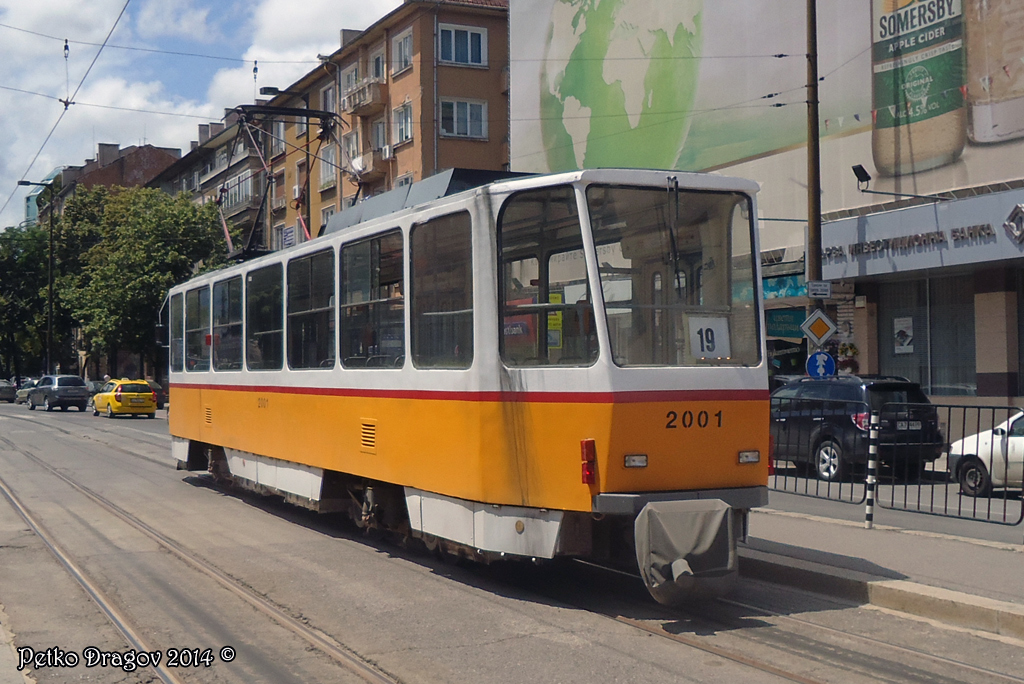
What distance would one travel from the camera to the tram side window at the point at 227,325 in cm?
1334

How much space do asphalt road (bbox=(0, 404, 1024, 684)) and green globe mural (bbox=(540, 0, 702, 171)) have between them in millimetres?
19125

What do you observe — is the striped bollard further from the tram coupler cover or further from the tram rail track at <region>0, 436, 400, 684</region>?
the tram rail track at <region>0, 436, 400, 684</region>

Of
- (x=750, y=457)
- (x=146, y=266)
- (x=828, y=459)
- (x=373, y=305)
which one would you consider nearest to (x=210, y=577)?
(x=373, y=305)

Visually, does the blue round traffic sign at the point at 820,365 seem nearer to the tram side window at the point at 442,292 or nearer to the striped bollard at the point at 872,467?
the striped bollard at the point at 872,467

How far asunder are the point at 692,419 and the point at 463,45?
34466mm

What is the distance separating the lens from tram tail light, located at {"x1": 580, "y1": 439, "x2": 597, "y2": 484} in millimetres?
7348

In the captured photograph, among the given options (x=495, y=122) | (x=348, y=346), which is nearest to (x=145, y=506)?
(x=348, y=346)

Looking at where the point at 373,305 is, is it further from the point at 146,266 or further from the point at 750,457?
the point at 146,266

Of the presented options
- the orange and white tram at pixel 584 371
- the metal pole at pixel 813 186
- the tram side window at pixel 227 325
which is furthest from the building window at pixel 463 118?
the orange and white tram at pixel 584 371

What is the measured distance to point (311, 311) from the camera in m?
10.9

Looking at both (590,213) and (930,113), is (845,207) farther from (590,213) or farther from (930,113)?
(590,213)

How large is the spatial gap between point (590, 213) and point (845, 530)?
15.5ft

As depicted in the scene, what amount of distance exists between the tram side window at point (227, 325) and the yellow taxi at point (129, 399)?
92.8 ft

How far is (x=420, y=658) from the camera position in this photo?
20.9 feet
